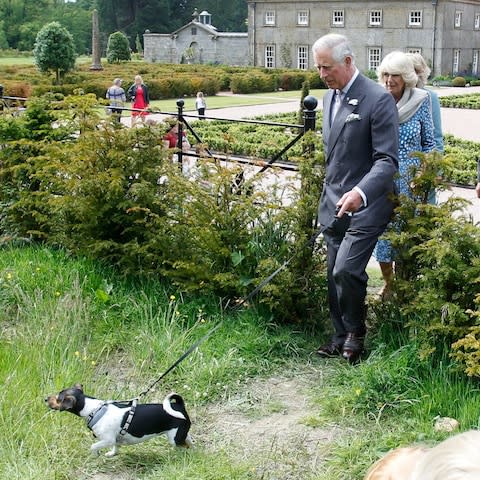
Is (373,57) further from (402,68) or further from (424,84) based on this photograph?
(402,68)

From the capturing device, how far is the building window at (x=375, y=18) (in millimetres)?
45312

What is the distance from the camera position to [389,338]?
435 cm

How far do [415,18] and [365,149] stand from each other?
42.0m

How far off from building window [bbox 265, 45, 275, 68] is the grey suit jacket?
1854 inches

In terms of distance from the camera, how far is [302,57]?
162ft

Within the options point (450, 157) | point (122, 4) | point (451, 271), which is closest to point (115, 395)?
point (451, 271)

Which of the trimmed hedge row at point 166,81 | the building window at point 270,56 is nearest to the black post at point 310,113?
the trimmed hedge row at point 166,81

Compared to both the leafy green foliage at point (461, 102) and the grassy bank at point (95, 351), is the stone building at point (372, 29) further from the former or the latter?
the grassy bank at point (95, 351)

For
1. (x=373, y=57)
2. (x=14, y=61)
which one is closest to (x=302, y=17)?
(x=373, y=57)

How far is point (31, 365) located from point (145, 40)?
5680 centimetres

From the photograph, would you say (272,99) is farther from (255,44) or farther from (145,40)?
(145,40)

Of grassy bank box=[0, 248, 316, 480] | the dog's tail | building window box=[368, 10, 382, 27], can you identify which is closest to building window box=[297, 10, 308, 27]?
building window box=[368, 10, 382, 27]

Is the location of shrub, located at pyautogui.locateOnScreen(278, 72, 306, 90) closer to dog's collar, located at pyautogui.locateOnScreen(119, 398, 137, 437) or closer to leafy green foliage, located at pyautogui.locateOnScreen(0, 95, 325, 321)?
leafy green foliage, located at pyautogui.locateOnScreen(0, 95, 325, 321)

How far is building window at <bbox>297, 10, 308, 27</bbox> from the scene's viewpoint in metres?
48.7
